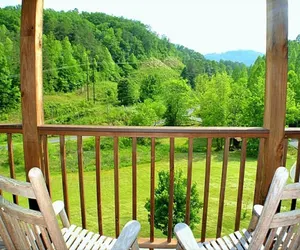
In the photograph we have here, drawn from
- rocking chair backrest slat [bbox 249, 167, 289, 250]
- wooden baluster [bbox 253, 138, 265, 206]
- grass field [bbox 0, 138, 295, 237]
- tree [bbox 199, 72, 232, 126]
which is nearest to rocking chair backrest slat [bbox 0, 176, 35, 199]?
rocking chair backrest slat [bbox 249, 167, 289, 250]

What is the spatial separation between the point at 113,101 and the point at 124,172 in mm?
768

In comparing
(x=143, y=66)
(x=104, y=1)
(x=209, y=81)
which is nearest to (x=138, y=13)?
(x=104, y=1)

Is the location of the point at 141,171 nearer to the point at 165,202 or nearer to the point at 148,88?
the point at 165,202

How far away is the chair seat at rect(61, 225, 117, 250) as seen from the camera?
1799mm

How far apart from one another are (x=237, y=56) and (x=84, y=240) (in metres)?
2.30

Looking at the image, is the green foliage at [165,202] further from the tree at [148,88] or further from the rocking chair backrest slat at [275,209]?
the rocking chair backrest slat at [275,209]

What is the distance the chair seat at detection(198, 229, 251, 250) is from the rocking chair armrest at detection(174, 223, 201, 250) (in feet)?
1.28

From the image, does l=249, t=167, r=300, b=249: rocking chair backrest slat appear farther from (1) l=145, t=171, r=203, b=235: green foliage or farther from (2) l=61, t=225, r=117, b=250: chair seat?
(1) l=145, t=171, r=203, b=235: green foliage

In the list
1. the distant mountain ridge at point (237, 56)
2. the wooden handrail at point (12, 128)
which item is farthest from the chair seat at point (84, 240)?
the distant mountain ridge at point (237, 56)

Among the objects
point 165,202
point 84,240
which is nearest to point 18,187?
point 84,240

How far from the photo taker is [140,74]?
2953 mm

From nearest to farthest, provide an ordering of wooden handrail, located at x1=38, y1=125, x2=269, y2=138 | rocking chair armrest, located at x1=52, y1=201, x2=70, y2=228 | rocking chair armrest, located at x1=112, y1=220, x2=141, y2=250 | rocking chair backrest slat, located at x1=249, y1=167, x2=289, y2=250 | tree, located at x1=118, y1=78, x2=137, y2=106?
rocking chair backrest slat, located at x1=249, y1=167, x2=289, y2=250
rocking chair armrest, located at x1=112, y1=220, x2=141, y2=250
rocking chair armrest, located at x1=52, y1=201, x2=70, y2=228
wooden handrail, located at x1=38, y1=125, x2=269, y2=138
tree, located at x1=118, y1=78, x2=137, y2=106

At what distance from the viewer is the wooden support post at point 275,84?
204 cm

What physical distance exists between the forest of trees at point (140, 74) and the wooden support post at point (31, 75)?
19.7 inches
